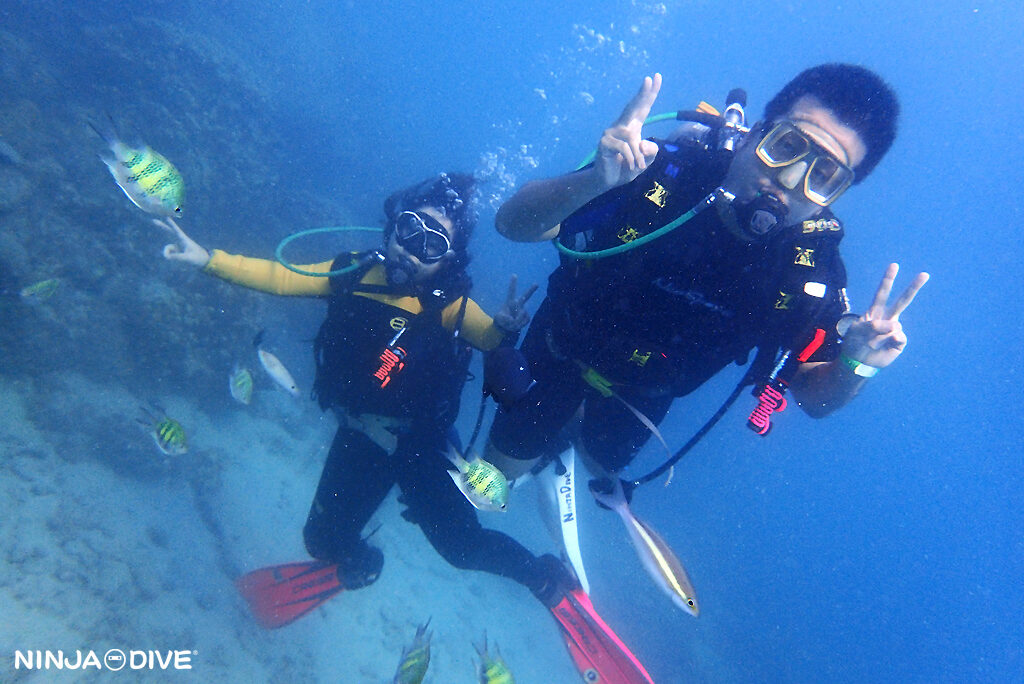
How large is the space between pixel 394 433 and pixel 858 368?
3.87 metres

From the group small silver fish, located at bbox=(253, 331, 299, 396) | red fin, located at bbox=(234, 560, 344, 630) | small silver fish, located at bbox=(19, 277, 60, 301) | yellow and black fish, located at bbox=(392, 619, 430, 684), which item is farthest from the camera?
red fin, located at bbox=(234, 560, 344, 630)

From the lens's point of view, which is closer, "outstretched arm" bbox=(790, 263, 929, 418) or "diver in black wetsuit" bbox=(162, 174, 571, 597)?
"outstretched arm" bbox=(790, 263, 929, 418)

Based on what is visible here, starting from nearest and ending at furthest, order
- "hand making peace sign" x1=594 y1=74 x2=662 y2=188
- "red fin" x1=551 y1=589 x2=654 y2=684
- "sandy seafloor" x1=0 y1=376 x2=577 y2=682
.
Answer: "hand making peace sign" x1=594 y1=74 x2=662 y2=188 < "red fin" x1=551 y1=589 x2=654 y2=684 < "sandy seafloor" x1=0 y1=376 x2=577 y2=682

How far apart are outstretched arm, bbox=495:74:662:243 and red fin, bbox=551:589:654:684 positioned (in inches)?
175

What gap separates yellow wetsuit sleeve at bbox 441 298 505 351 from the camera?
14.3ft

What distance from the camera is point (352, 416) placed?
4.79 m

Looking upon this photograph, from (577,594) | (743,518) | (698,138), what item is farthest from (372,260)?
(743,518)

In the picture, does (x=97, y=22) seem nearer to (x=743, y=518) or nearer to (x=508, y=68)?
(x=743, y=518)

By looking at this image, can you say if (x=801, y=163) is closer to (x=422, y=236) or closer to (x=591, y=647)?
(x=422, y=236)

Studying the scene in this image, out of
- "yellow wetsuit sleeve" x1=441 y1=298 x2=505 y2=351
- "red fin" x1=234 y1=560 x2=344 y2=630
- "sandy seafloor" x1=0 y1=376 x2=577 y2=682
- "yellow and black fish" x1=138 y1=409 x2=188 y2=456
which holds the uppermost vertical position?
"yellow wetsuit sleeve" x1=441 y1=298 x2=505 y2=351

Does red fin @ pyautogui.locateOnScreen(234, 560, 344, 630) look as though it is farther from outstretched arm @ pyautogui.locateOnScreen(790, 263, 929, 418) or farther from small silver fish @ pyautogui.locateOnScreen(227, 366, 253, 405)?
outstretched arm @ pyautogui.locateOnScreen(790, 263, 929, 418)

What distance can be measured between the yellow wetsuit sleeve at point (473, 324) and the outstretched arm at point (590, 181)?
1.43 m

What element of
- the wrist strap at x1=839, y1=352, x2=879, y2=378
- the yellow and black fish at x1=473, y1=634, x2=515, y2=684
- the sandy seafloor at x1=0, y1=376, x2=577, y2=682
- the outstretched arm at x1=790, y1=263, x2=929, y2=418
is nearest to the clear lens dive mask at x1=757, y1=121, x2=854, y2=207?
the outstretched arm at x1=790, y1=263, x2=929, y2=418

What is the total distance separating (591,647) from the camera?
5.41m
